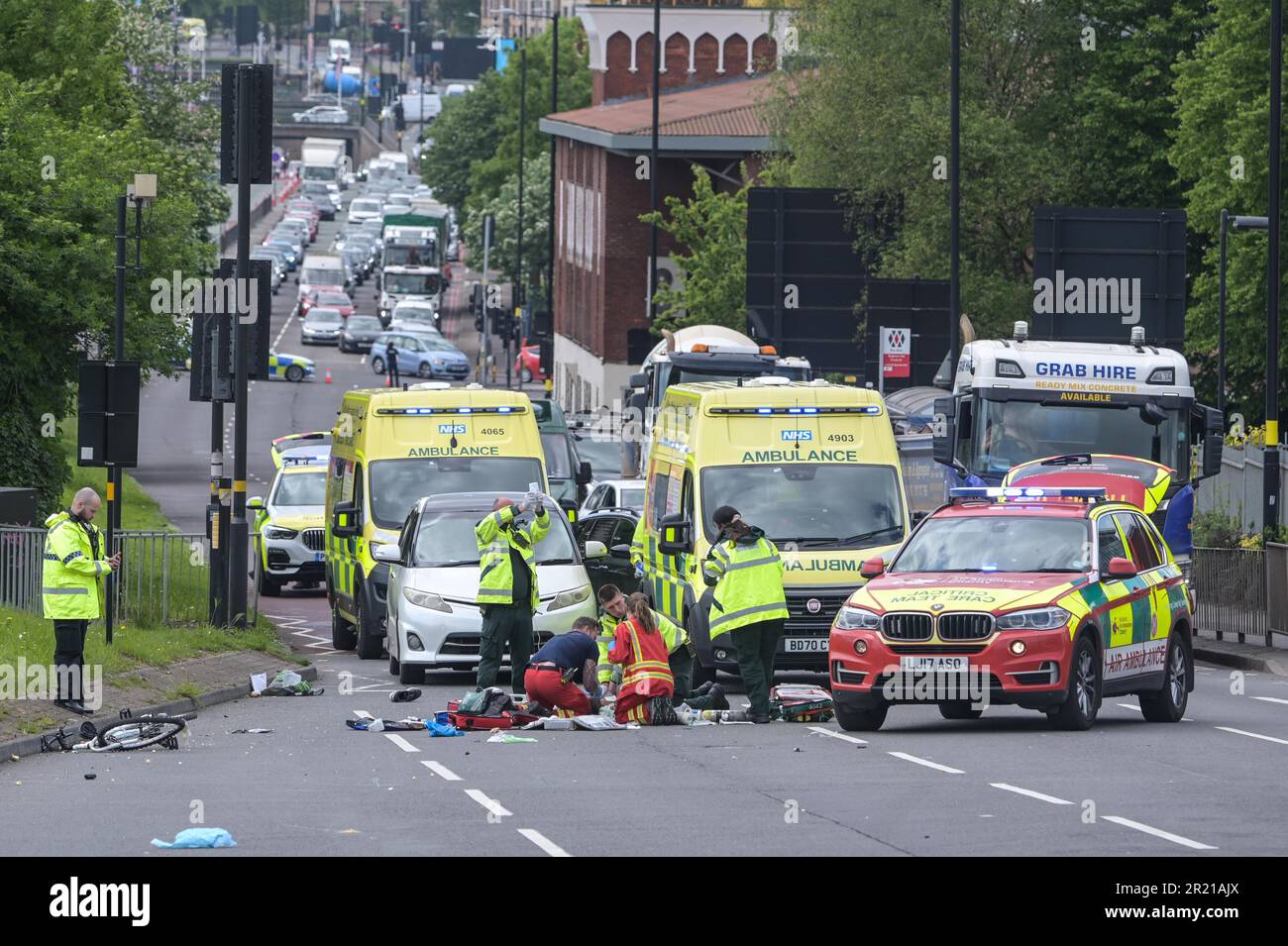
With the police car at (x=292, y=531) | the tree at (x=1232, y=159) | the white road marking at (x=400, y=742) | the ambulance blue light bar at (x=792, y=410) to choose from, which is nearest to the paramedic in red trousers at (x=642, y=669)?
the white road marking at (x=400, y=742)

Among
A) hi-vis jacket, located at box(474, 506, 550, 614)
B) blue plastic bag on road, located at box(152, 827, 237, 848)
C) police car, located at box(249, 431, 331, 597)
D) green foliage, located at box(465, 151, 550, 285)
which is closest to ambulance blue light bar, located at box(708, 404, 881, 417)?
hi-vis jacket, located at box(474, 506, 550, 614)

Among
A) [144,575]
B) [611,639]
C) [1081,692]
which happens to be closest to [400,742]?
[611,639]

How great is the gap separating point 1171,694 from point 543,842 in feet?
27.6

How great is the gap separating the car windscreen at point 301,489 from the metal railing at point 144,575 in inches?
391

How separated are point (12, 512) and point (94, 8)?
64.0 feet

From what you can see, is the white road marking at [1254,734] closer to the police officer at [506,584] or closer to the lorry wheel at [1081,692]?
the lorry wheel at [1081,692]

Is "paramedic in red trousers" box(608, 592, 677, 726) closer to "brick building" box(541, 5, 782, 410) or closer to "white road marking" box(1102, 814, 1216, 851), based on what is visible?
"white road marking" box(1102, 814, 1216, 851)

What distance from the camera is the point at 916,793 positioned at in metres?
14.8

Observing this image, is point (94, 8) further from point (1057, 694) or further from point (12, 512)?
point (1057, 694)

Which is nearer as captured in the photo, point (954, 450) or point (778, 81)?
point (954, 450)

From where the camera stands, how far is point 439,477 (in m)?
27.4

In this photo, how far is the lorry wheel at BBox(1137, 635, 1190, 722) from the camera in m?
19.8

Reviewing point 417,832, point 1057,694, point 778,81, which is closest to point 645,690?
point 1057,694

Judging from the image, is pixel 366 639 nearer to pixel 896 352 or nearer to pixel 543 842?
pixel 543 842
